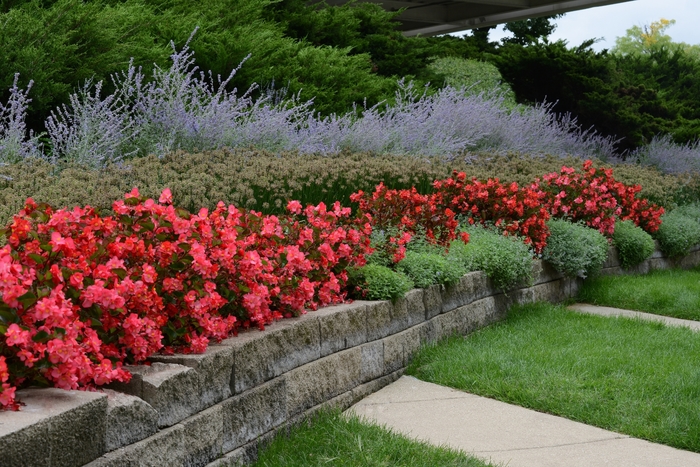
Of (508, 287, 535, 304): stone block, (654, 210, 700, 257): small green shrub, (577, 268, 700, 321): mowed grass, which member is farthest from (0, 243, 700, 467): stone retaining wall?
(654, 210, 700, 257): small green shrub

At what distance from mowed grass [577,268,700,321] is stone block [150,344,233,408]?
456 cm

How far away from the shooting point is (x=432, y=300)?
16.3ft

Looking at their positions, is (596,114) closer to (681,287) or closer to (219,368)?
(681,287)

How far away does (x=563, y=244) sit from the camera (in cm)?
674

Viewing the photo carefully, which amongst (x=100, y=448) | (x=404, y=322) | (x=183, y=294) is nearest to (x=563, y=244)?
(x=404, y=322)

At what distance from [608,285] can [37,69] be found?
5192 millimetres

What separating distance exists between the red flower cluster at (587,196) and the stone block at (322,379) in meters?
4.13

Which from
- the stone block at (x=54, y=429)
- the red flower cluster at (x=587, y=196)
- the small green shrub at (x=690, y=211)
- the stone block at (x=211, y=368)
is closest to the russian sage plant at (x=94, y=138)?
the stone block at (x=211, y=368)

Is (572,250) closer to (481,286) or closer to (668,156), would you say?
(481,286)

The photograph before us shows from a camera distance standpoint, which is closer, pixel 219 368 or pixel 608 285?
pixel 219 368

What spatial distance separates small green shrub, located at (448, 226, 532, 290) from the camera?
553 centimetres

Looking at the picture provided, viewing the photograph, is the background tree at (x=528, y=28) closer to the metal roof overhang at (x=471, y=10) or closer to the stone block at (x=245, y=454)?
the metal roof overhang at (x=471, y=10)

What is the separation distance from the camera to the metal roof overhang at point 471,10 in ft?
72.5

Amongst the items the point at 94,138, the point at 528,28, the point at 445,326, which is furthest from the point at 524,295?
the point at 528,28
